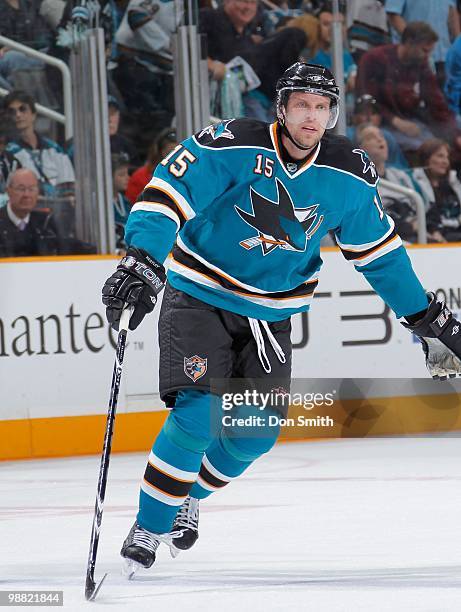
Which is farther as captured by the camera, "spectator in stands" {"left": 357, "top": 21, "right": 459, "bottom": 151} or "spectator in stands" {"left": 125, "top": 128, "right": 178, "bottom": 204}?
"spectator in stands" {"left": 357, "top": 21, "right": 459, "bottom": 151}

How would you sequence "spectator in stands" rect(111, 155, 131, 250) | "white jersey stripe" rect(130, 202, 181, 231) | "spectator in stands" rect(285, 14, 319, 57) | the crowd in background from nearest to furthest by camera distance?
"white jersey stripe" rect(130, 202, 181, 231), the crowd in background, "spectator in stands" rect(111, 155, 131, 250), "spectator in stands" rect(285, 14, 319, 57)

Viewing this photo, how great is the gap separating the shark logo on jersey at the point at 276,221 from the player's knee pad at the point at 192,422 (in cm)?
36

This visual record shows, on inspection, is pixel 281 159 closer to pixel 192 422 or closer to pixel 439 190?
pixel 192 422

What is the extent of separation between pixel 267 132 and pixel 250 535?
1.07 metres

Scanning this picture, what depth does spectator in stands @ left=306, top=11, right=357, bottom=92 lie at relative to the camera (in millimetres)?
6562

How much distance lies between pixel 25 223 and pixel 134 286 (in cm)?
321

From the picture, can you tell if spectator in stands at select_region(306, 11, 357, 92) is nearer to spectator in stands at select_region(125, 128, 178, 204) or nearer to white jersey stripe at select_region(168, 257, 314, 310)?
spectator in stands at select_region(125, 128, 178, 204)

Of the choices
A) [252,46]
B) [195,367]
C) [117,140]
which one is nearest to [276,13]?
[252,46]

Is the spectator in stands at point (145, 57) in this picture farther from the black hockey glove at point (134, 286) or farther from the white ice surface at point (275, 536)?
the black hockey glove at point (134, 286)

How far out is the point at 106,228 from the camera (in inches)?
226

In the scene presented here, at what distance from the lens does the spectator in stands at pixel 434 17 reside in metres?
7.09

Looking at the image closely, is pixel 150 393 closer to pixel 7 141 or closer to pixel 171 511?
pixel 7 141

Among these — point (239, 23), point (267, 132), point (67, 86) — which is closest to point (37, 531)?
point (267, 132)

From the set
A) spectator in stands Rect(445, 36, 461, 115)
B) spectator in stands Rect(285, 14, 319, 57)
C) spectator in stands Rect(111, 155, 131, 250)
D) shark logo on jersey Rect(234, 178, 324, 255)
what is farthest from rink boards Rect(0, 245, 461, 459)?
shark logo on jersey Rect(234, 178, 324, 255)
